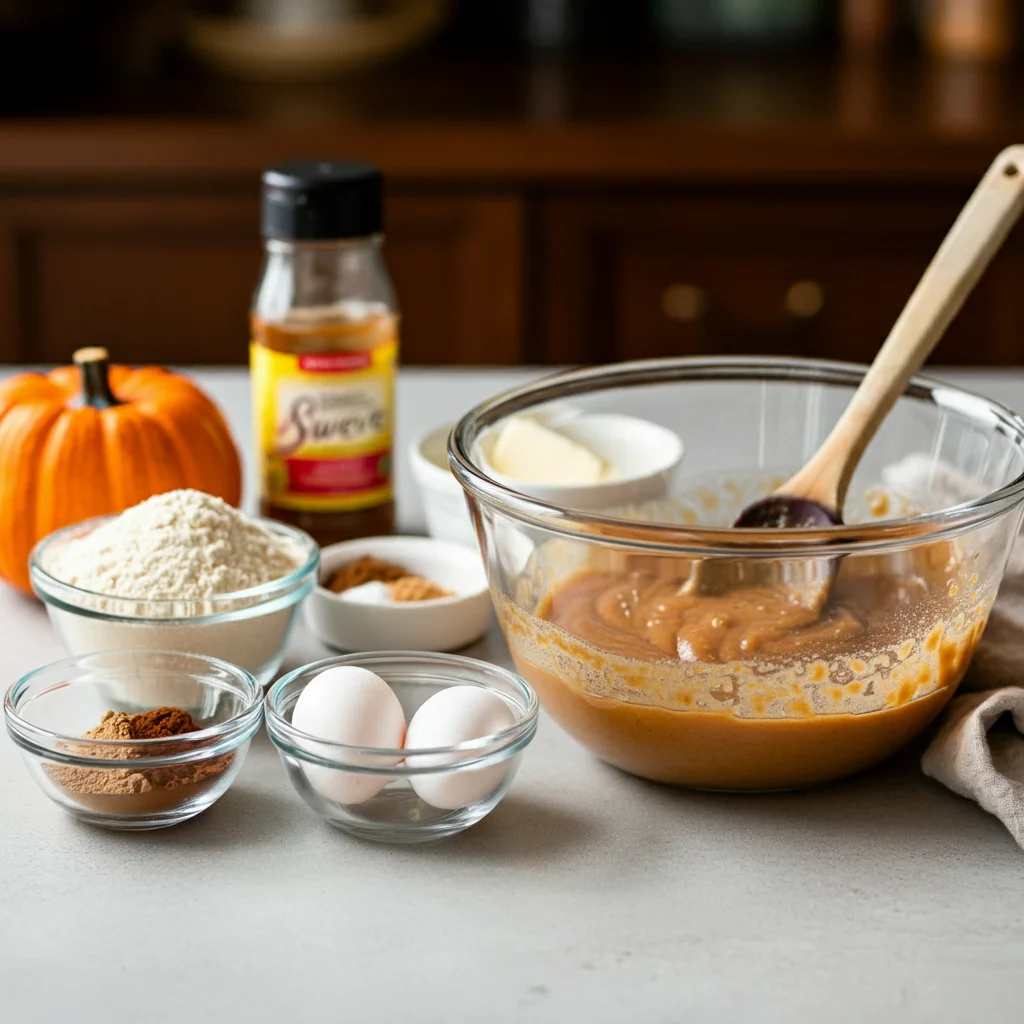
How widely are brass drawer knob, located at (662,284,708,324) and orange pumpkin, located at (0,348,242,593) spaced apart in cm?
131

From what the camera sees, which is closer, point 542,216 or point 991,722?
point 991,722

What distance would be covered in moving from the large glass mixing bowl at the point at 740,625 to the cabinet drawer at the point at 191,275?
54.5 inches

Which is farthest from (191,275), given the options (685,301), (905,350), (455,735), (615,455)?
(455,735)

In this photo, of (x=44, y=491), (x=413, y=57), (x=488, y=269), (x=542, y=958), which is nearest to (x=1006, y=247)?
(x=488, y=269)

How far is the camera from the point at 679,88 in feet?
8.45

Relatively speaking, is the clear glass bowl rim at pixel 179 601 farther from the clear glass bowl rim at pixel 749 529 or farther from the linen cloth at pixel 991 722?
the linen cloth at pixel 991 722

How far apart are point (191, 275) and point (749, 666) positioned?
5.70 ft

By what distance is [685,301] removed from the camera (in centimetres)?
241

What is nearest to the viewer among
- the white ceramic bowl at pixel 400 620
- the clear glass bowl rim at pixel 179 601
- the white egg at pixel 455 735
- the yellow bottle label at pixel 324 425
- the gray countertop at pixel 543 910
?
the gray countertop at pixel 543 910

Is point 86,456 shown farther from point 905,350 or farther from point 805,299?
point 805,299

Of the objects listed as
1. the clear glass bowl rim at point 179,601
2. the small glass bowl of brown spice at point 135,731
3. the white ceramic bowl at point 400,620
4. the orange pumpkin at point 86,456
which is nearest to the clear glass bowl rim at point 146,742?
the small glass bowl of brown spice at point 135,731

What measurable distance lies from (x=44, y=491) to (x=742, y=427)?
1.75ft

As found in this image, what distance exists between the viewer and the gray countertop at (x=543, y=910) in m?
0.73

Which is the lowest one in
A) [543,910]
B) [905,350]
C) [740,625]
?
[543,910]
